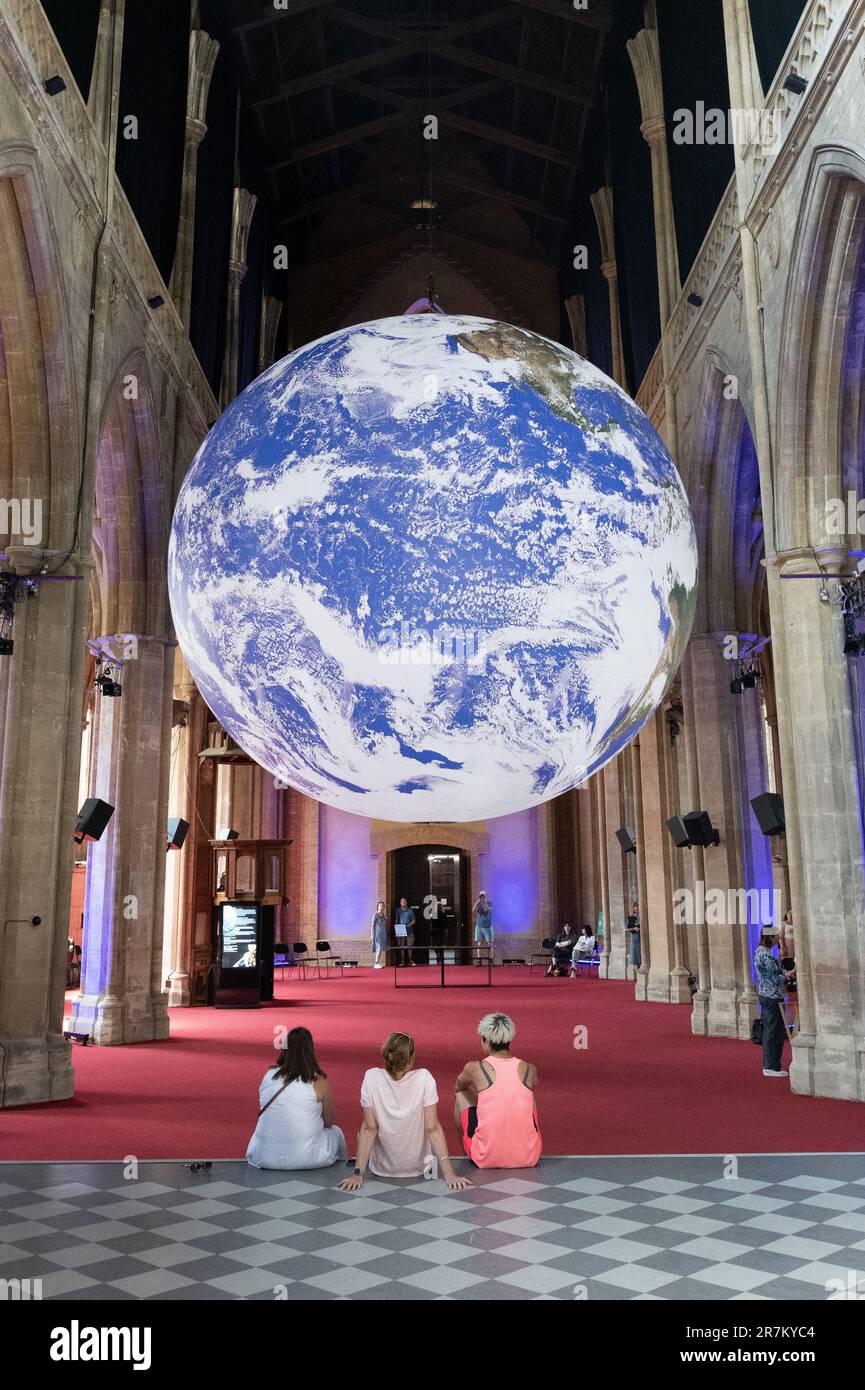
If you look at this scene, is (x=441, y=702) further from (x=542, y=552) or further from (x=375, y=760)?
(x=542, y=552)

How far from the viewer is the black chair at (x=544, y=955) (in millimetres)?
23578

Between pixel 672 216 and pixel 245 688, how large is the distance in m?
13.3

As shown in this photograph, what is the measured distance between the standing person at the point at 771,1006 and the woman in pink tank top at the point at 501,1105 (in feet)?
13.7

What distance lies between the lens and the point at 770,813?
468 inches

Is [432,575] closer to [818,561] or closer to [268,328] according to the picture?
[818,561]

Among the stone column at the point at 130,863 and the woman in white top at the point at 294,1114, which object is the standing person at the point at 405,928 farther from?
the woman in white top at the point at 294,1114

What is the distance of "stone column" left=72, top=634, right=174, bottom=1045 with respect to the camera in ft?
40.9

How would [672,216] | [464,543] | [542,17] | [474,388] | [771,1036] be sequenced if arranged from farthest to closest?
1. [542,17]
2. [672,216]
3. [771,1036]
4. [474,388]
5. [464,543]

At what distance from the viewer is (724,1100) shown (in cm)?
835

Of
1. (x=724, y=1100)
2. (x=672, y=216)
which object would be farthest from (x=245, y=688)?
(x=672, y=216)

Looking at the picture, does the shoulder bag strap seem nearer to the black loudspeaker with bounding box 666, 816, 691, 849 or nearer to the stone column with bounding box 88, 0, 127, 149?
the black loudspeaker with bounding box 666, 816, 691, 849

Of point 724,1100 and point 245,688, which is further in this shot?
point 724,1100

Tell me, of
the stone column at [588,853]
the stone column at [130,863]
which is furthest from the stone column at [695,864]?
the stone column at [588,853]

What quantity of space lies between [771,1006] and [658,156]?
11487 millimetres
